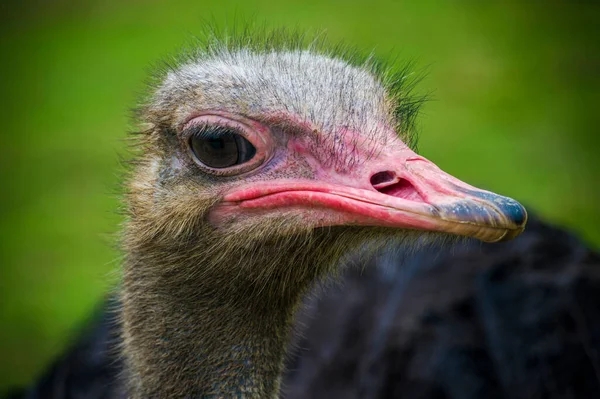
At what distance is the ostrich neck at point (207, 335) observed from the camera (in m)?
2.11

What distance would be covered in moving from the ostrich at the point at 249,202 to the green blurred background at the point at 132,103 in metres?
3.11

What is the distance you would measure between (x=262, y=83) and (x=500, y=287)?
68.5 inches

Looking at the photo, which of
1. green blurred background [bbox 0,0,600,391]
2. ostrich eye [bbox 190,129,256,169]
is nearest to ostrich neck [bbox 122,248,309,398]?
ostrich eye [bbox 190,129,256,169]

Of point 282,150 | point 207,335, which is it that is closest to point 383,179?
point 282,150

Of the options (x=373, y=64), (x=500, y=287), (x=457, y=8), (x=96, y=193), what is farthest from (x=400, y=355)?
(x=457, y=8)

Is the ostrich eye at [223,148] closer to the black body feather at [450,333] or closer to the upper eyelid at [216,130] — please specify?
the upper eyelid at [216,130]

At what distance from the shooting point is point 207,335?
2115mm

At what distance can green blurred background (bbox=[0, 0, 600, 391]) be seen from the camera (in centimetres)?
611

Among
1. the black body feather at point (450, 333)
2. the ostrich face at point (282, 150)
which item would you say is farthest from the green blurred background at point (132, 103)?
the ostrich face at point (282, 150)

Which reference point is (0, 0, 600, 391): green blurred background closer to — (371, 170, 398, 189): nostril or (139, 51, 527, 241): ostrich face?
(139, 51, 527, 241): ostrich face

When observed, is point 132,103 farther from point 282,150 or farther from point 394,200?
point 394,200

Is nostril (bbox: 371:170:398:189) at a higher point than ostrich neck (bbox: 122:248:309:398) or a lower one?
higher

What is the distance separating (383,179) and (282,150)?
25cm

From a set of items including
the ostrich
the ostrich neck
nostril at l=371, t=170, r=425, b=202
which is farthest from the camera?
the ostrich neck
